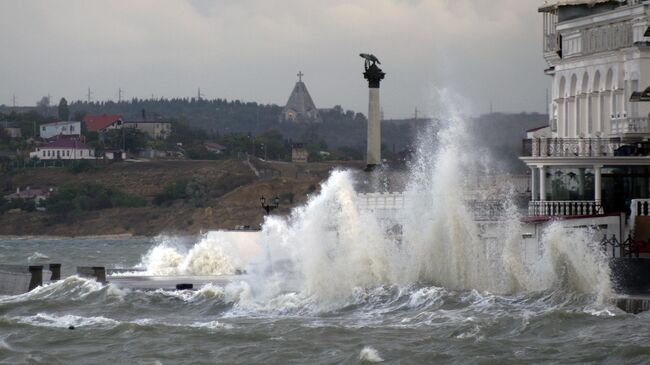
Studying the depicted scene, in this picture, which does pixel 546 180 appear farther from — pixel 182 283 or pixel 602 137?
pixel 182 283

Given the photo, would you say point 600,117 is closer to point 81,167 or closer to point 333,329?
point 333,329

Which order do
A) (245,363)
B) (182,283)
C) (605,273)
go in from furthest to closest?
(182,283)
(605,273)
(245,363)

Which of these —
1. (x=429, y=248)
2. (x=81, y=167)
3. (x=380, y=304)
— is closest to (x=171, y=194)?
(x=81, y=167)

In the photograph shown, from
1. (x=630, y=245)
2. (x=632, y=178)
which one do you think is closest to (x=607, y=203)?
(x=632, y=178)

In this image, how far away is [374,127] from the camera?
6525 centimetres

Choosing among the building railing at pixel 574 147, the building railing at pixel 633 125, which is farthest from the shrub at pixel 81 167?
the building railing at pixel 633 125

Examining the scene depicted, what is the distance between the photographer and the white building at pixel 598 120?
1588 inches

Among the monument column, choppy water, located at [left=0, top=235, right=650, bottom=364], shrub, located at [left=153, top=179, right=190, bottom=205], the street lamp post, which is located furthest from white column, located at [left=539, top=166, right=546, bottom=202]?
shrub, located at [left=153, top=179, right=190, bottom=205]

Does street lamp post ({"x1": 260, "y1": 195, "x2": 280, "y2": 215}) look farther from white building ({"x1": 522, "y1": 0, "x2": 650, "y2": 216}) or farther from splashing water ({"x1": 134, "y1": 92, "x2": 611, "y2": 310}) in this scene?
white building ({"x1": 522, "y1": 0, "x2": 650, "y2": 216})

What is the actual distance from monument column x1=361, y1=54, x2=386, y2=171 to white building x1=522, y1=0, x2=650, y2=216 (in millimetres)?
19146

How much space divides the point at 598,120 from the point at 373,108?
22233 mm

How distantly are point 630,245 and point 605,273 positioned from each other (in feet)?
3.11

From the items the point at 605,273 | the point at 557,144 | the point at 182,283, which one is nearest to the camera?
the point at 605,273

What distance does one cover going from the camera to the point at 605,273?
120 feet
